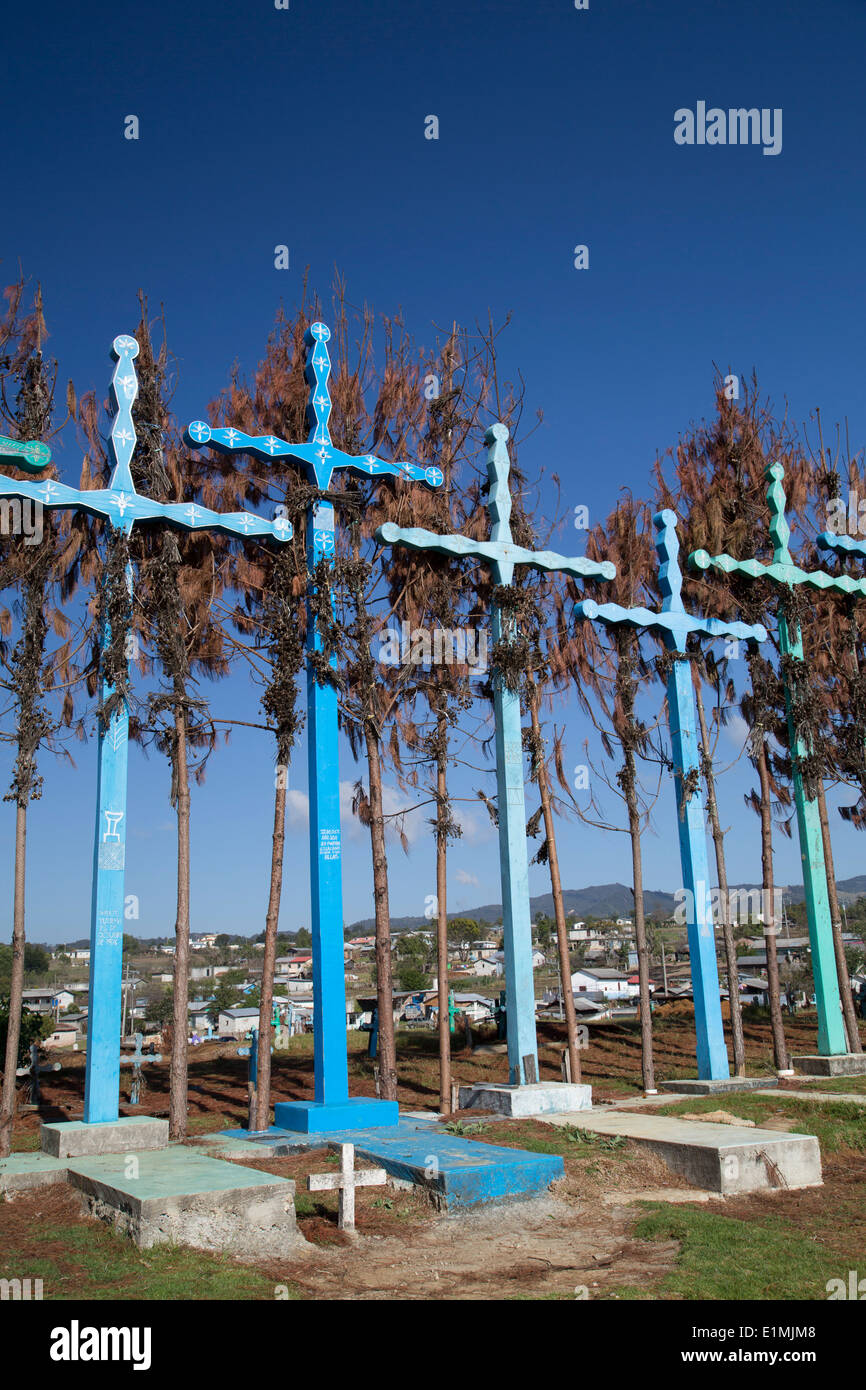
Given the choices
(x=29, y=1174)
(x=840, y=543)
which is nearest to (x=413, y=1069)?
(x=29, y=1174)

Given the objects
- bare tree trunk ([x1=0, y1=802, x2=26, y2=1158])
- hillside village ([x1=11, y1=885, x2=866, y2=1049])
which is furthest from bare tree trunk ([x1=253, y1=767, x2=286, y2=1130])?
hillside village ([x1=11, y1=885, x2=866, y2=1049])

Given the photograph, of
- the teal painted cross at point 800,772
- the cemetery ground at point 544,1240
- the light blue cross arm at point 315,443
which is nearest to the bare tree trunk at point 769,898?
the teal painted cross at point 800,772

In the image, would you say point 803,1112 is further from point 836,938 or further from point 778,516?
point 778,516

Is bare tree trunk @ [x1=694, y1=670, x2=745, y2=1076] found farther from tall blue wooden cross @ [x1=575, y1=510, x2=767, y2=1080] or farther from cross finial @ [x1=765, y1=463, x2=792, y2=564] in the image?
cross finial @ [x1=765, y1=463, x2=792, y2=564]

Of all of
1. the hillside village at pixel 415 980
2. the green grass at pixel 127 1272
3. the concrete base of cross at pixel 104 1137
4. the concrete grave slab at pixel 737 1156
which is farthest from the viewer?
the hillside village at pixel 415 980

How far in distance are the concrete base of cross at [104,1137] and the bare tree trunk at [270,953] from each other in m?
1.99

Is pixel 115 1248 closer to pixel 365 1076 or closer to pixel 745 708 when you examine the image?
pixel 365 1076

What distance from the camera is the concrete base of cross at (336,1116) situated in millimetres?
9859

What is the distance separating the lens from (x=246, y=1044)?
74.0 ft

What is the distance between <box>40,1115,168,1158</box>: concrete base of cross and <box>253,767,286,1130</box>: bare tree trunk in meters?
1.99

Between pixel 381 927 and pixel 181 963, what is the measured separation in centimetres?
231

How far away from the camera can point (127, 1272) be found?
19.3ft

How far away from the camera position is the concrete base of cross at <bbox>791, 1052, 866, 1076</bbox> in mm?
13555

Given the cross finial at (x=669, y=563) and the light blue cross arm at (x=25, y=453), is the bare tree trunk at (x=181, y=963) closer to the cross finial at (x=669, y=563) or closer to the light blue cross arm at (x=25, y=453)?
the light blue cross arm at (x=25, y=453)
